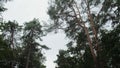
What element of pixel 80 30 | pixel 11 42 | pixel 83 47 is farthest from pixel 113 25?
pixel 11 42

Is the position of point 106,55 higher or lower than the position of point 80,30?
lower

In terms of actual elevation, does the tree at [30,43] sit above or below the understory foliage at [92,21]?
above

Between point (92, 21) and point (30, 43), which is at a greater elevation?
point (30, 43)

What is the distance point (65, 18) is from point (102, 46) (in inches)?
231

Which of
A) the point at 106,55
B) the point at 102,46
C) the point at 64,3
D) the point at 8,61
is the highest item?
the point at 8,61

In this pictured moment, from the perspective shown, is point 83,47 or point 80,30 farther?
point 83,47

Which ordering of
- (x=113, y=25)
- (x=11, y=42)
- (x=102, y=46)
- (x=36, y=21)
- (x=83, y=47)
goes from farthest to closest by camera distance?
1. (x=36, y=21)
2. (x=11, y=42)
3. (x=83, y=47)
4. (x=102, y=46)
5. (x=113, y=25)

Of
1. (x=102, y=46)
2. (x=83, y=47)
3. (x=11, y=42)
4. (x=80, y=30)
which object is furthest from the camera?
(x=11, y=42)

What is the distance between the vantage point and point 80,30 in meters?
26.0

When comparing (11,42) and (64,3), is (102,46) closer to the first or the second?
(64,3)

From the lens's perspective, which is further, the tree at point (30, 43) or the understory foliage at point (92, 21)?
the tree at point (30, 43)

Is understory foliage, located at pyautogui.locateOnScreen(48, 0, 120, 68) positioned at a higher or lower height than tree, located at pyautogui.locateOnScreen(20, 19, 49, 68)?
lower

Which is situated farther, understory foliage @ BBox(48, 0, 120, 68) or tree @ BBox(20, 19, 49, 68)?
tree @ BBox(20, 19, 49, 68)

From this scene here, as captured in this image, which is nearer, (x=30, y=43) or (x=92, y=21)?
(x=92, y=21)
